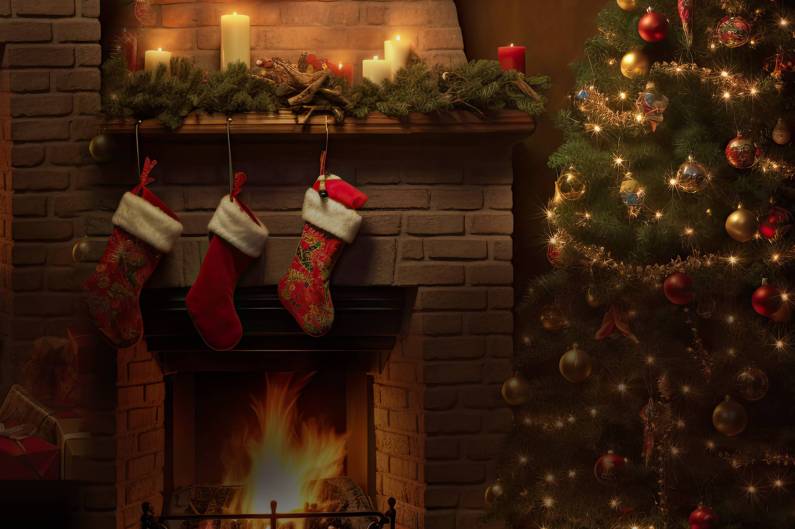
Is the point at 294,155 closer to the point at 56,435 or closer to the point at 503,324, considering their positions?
the point at 503,324

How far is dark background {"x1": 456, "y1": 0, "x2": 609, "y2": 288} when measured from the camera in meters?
3.42

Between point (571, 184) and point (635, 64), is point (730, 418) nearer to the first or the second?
point (571, 184)

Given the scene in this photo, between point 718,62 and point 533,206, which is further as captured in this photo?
point 533,206

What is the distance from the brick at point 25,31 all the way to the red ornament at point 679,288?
2058 mm

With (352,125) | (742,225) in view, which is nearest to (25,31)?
(352,125)

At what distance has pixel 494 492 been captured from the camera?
124 inches

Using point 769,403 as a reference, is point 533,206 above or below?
above

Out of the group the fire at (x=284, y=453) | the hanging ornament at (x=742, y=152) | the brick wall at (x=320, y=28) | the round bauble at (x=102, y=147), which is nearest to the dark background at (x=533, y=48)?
the brick wall at (x=320, y=28)

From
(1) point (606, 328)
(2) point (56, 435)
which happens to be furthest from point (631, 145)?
(2) point (56, 435)

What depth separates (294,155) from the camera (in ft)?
10.4

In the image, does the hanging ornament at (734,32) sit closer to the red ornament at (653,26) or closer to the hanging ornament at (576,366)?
the red ornament at (653,26)

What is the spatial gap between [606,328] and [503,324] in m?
0.36

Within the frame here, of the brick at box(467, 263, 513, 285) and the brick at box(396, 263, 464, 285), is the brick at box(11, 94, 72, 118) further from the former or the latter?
the brick at box(467, 263, 513, 285)

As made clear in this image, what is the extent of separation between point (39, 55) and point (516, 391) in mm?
1849
